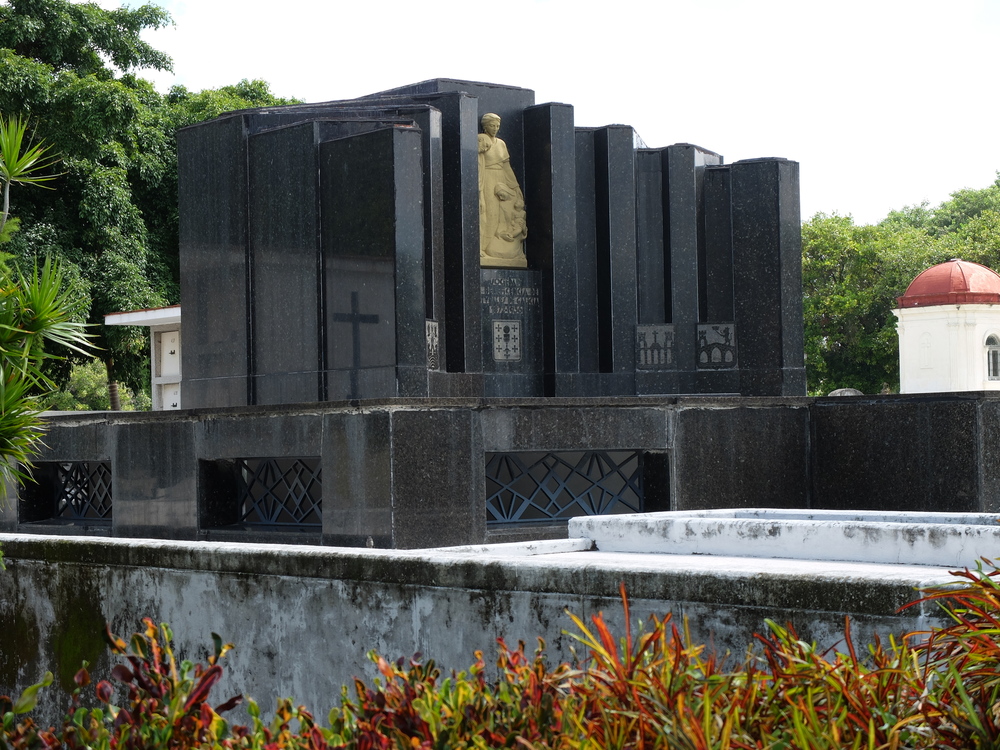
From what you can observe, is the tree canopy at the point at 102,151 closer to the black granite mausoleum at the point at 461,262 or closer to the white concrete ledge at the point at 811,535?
the black granite mausoleum at the point at 461,262

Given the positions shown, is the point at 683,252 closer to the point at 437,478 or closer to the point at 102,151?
the point at 437,478

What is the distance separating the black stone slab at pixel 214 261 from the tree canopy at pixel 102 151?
12.1m

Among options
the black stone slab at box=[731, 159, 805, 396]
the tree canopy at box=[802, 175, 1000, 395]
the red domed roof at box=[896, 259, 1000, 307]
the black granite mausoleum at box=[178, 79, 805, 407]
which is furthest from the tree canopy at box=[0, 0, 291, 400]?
the tree canopy at box=[802, 175, 1000, 395]

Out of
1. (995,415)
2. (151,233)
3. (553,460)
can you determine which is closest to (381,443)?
(553,460)

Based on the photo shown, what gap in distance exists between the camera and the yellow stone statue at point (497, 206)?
12.8 metres

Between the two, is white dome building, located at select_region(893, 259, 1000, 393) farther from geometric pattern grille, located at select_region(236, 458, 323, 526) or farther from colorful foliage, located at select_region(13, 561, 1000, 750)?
colorful foliage, located at select_region(13, 561, 1000, 750)

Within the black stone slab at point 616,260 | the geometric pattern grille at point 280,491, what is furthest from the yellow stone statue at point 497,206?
the geometric pattern grille at point 280,491

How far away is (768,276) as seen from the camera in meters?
13.7

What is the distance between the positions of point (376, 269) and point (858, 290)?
38952 mm

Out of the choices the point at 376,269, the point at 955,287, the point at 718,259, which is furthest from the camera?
the point at 955,287

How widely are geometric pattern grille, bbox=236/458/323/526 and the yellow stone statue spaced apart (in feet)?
10.2

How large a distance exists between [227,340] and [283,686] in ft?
22.1

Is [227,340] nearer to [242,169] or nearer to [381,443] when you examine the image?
[242,169]

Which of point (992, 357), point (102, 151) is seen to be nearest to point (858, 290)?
point (992, 357)
